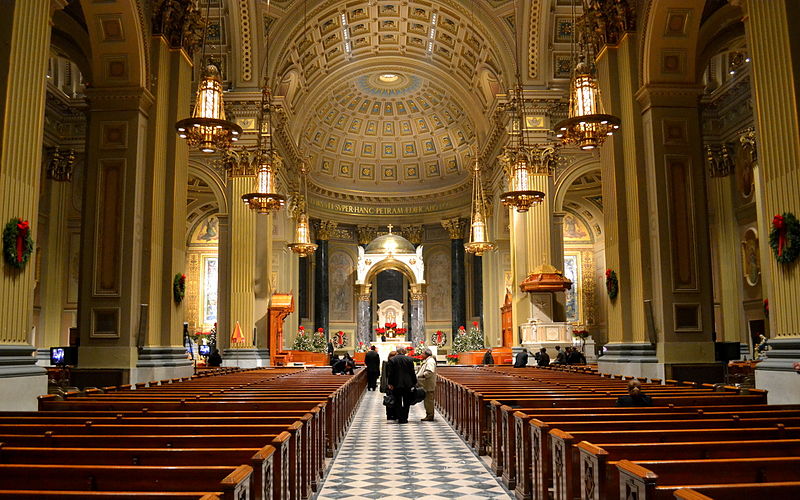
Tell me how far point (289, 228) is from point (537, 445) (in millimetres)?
23358

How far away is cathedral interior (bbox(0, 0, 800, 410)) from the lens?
8.43 metres

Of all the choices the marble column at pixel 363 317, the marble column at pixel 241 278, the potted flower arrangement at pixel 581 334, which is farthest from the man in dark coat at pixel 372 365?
the marble column at pixel 363 317

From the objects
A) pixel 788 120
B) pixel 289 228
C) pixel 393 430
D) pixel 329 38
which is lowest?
pixel 393 430

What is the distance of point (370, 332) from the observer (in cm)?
3531

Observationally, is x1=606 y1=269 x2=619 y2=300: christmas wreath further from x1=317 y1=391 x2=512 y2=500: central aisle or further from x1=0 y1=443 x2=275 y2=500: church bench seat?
Answer: x1=0 y1=443 x2=275 y2=500: church bench seat

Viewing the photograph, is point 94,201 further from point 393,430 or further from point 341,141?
point 341,141

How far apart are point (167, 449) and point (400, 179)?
32.2 m

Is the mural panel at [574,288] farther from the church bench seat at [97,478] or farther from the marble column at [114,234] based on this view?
the church bench seat at [97,478]

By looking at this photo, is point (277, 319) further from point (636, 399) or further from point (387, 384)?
point (636, 399)

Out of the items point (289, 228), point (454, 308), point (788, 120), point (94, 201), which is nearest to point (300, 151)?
point (289, 228)

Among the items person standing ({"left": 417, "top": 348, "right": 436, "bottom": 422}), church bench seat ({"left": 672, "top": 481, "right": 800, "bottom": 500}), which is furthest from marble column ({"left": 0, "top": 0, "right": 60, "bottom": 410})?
church bench seat ({"left": 672, "top": 481, "right": 800, "bottom": 500})

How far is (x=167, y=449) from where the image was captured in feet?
12.4

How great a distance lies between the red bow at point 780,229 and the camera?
792 cm

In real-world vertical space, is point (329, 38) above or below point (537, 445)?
above
